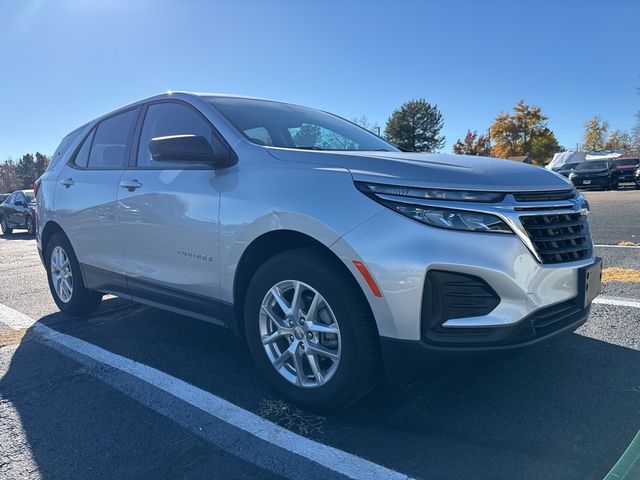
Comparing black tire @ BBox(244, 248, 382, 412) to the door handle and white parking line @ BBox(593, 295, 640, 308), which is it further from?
white parking line @ BBox(593, 295, 640, 308)

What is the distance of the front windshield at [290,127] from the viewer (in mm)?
3307

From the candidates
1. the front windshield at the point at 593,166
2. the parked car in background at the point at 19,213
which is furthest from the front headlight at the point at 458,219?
the front windshield at the point at 593,166

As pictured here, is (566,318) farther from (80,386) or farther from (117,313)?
(117,313)

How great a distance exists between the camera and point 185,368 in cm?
349

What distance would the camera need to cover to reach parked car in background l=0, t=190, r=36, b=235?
1627cm

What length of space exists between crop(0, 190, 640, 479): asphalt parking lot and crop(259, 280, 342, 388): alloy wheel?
0.25 m

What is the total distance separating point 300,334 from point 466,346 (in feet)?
2.94

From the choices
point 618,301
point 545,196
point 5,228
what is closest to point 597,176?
point 618,301

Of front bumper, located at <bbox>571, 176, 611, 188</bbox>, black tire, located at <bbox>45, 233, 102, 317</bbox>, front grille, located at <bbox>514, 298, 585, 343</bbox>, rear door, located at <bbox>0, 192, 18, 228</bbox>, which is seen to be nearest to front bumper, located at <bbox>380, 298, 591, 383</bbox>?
front grille, located at <bbox>514, 298, 585, 343</bbox>

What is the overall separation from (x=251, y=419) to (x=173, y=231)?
1369 millimetres

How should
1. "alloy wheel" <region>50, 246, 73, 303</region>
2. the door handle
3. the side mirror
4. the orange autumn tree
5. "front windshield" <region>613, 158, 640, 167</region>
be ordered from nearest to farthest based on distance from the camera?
the side mirror → the door handle → "alloy wheel" <region>50, 246, 73, 303</region> → "front windshield" <region>613, 158, 640, 167</region> → the orange autumn tree

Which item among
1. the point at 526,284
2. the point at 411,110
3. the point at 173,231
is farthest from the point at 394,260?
the point at 411,110

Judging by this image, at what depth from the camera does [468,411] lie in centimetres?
271

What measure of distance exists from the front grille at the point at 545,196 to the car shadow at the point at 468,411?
32.4 inches
